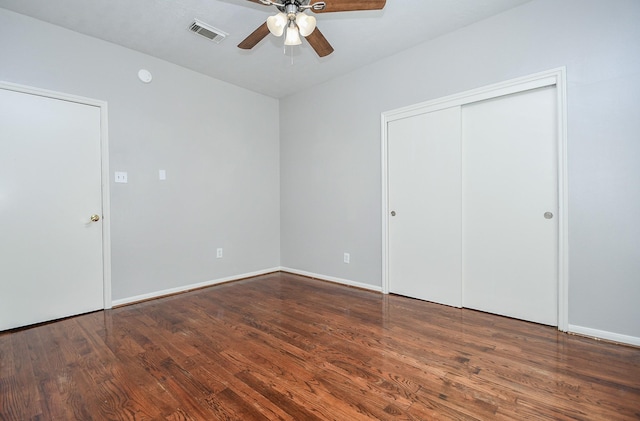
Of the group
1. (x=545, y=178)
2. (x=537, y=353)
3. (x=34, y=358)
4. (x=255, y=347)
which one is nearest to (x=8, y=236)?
(x=34, y=358)

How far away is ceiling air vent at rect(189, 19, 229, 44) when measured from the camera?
8.82ft

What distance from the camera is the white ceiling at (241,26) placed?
2449 mm

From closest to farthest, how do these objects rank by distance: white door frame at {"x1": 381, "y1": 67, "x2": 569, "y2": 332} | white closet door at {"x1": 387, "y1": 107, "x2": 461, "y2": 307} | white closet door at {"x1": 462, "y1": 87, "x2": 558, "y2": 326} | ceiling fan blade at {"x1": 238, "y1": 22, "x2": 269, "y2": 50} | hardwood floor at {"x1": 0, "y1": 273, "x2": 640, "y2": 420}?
hardwood floor at {"x1": 0, "y1": 273, "x2": 640, "y2": 420}, ceiling fan blade at {"x1": 238, "y1": 22, "x2": 269, "y2": 50}, white door frame at {"x1": 381, "y1": 67, "x2": 569, "y2": 332}, white closet door at {"x1": 462, "y1": 87, "x2": 558, "y2": 326}, white closet door at {"x1": 387, "y1": 107, "x2": 461, "y2": 307}

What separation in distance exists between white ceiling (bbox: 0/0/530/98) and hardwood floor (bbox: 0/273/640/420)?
2.66 meters

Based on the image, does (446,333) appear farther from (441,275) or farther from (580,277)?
(580,277)

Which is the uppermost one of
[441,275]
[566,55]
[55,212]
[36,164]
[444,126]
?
[566,55]

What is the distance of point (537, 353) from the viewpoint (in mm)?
2006

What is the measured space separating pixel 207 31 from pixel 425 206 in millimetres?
A: 2742

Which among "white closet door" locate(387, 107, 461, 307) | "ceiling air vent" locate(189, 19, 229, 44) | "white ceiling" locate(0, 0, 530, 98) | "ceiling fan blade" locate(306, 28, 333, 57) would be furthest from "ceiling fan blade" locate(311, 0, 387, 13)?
"white closet door" locate(387, 107, 461, 307)

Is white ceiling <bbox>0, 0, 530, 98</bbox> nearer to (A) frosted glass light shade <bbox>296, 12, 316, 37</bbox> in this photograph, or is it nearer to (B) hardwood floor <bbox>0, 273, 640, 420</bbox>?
(A) frosted glass light shade <bbox>296, 12, 316, 37</bbox>

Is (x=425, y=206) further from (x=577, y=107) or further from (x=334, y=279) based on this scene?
(x=334, y=279)

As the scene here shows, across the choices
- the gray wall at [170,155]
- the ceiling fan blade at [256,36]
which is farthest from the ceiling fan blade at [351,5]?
the gray wall at [170,155]

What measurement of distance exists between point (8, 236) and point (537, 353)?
4.18 metres

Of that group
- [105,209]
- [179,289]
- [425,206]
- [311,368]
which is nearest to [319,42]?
[425,206]
